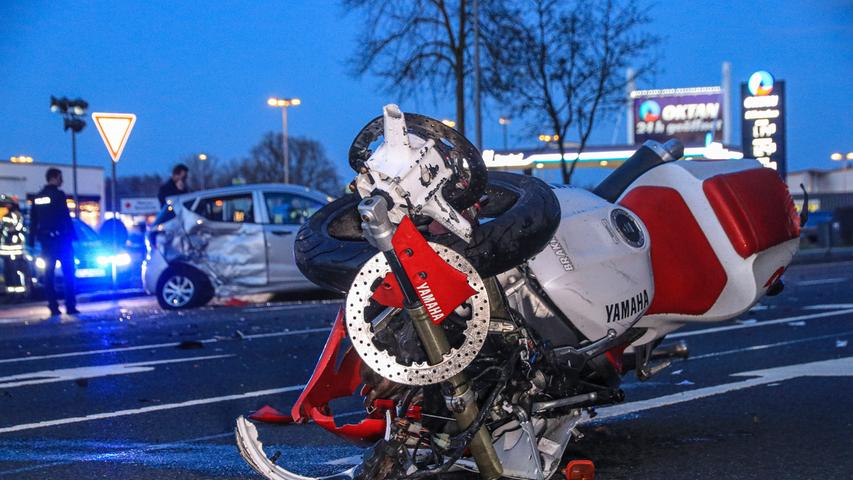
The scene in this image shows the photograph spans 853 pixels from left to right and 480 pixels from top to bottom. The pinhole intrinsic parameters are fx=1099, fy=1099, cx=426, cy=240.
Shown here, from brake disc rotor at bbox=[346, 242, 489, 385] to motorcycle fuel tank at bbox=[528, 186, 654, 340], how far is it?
56cm

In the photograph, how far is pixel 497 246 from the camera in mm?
3441

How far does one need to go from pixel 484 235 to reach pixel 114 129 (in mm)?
17093

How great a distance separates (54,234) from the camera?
1494 cm

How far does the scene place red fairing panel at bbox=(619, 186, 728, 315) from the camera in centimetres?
445

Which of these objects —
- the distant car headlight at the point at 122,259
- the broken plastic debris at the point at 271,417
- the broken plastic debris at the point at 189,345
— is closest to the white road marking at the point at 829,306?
the broken plastic debris at the point at 189,345

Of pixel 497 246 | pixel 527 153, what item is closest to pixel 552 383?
pixel 497 246

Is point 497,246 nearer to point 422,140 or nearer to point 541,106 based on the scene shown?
point 422,140

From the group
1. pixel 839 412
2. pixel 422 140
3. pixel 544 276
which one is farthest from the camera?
pixel 839 412

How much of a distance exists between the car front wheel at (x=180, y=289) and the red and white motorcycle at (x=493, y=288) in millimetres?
11777

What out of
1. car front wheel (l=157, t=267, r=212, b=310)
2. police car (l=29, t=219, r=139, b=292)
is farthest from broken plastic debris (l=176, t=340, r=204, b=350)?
police car (l=29, t=219, r=139, b=292)

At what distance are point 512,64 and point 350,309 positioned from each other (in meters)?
25.6

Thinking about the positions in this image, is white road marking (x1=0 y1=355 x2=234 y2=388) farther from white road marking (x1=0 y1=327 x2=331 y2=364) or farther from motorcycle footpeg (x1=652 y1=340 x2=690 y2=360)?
motorcycle footpeg (x1=652 y1=340 x2=690 y2=360)

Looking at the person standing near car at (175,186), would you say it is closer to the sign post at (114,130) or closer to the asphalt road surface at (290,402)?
the sign post at (114,130)

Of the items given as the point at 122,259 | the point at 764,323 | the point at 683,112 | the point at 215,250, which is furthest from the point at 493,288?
the point at 683,112
